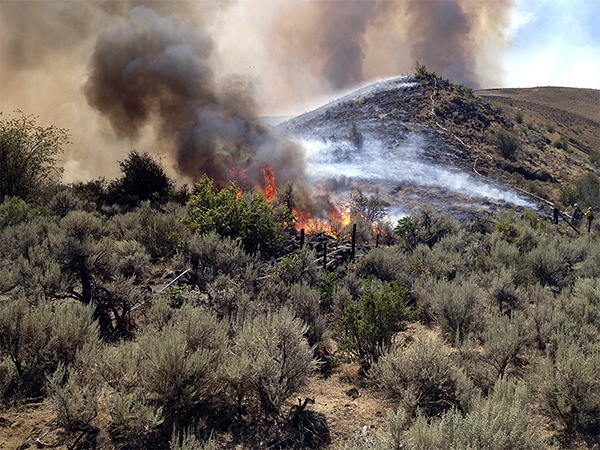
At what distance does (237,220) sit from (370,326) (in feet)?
24.9

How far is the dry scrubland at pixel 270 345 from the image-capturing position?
5172 millimetres

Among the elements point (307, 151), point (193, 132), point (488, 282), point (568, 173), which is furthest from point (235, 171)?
point (568, 173)

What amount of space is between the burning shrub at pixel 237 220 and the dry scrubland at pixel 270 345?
7 cm

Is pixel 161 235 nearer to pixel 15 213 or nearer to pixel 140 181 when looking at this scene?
pixel 15 213

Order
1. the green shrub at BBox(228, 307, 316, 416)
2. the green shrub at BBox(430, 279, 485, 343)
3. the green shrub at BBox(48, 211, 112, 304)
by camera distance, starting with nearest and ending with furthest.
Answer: the green shrub at BBox(228, 307, 316, 416) < the green shrub at BBox(430, 279, 485, 343) < the green shrub at BBox(48, 211, 112, 304)

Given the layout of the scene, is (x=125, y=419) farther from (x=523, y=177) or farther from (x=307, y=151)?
(x=523, y=177)

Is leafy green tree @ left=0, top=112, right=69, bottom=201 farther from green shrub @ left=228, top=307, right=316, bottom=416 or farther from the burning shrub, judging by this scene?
green shrub @ left=228, top=307, right=316, bottom=416

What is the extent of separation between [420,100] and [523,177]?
13492mm

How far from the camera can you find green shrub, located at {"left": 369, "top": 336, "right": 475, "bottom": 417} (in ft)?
19.9

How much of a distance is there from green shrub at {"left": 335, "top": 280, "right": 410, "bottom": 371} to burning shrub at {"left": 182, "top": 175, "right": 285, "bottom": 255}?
5973 mm

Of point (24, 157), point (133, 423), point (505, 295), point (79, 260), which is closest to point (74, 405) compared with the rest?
point (133, 423)

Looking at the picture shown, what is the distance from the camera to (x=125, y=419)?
4973 millimetres

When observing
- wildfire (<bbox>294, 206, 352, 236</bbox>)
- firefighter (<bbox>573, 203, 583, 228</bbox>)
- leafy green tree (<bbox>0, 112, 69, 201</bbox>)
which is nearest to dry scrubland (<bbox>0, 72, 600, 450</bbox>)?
wildfire (<bbox>294, 206, 352, 236</bbox>)

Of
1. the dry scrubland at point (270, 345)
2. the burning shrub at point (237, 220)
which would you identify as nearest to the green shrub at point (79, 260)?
the dry scrubland at point (270, 345)
